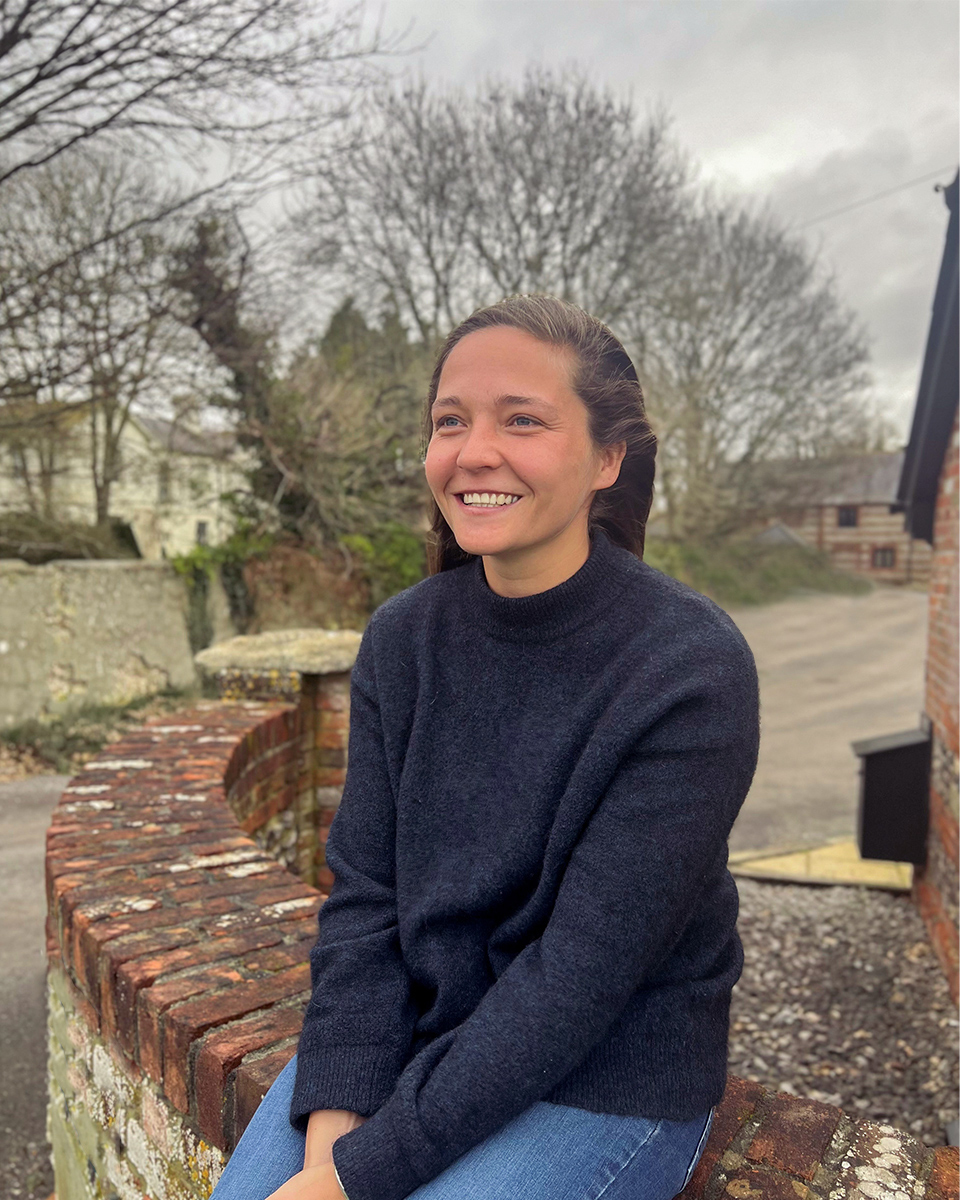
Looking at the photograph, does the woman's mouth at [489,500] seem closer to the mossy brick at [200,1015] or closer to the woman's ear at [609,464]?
the woman's ear at [609,464]

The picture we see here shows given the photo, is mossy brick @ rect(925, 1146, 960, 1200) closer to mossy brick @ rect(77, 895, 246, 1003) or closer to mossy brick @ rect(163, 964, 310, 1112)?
mossy brick @ rect(163, 964, 310, 1112)

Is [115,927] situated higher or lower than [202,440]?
lower

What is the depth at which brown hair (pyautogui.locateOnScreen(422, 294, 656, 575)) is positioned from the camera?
132cm

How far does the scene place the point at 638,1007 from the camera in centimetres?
112

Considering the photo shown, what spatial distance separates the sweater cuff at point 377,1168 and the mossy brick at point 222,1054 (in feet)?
1.45

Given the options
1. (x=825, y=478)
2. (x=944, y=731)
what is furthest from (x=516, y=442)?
(x=825, y=478)

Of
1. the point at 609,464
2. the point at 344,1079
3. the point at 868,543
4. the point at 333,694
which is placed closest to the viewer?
the point at 344,1079

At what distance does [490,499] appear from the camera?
52.4 inches

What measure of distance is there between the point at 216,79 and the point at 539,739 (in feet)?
23.6

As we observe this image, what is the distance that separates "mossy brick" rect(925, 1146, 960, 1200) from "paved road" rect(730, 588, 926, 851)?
18.2 ft

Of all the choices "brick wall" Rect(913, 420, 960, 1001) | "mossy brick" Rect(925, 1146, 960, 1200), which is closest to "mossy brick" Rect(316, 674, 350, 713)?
"mossy brick" Rect(925, 1146, 960, 1200)

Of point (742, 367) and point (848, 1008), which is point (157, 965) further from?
point (742, 367)

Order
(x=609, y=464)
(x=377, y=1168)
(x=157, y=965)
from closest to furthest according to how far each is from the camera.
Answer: (x=377, y=1168)
(x=609, y=464)
(x=157, y=965)

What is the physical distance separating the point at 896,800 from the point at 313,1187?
223 inches
